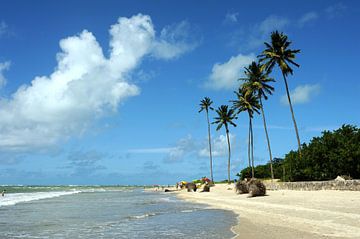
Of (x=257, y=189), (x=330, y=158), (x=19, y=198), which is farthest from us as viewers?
(x=19, y=198)

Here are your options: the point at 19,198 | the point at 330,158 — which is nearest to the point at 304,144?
the point at 330,158

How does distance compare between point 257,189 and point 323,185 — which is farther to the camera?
point 257,189

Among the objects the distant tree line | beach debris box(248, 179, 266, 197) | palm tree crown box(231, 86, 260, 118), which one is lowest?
beach debris box(248, 179, 266, 197)

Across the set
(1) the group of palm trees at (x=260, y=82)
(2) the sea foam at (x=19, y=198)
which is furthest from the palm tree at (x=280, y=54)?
(2) the sea foam at (x=19, y=198)

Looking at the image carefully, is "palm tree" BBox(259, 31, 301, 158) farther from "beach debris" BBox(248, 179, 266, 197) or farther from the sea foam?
the sea foam

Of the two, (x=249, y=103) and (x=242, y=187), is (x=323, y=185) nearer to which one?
(x=242, y=187)

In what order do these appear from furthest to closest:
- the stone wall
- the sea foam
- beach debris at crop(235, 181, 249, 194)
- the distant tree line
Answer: the sea foam, beach debris at crop(235, 181, 249, 194), the distant tree line, the stone wall

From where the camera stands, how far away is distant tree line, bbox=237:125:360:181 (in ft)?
104

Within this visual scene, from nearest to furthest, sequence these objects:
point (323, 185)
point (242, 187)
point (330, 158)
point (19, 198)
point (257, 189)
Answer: point (323, 185)
point (257, 189)
point (330, 158)
point (242, 187)
point (19, 198)

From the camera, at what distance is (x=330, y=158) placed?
33.7 m

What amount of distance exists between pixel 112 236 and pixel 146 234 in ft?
4.33

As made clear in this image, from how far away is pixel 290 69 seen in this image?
149 ft

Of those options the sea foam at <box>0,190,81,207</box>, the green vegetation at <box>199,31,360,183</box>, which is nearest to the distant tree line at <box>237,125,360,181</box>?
the green vegetation at <box>199,31,360,183</box>

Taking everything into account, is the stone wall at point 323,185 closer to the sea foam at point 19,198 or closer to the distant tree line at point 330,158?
the distant tree line at point 330,158
